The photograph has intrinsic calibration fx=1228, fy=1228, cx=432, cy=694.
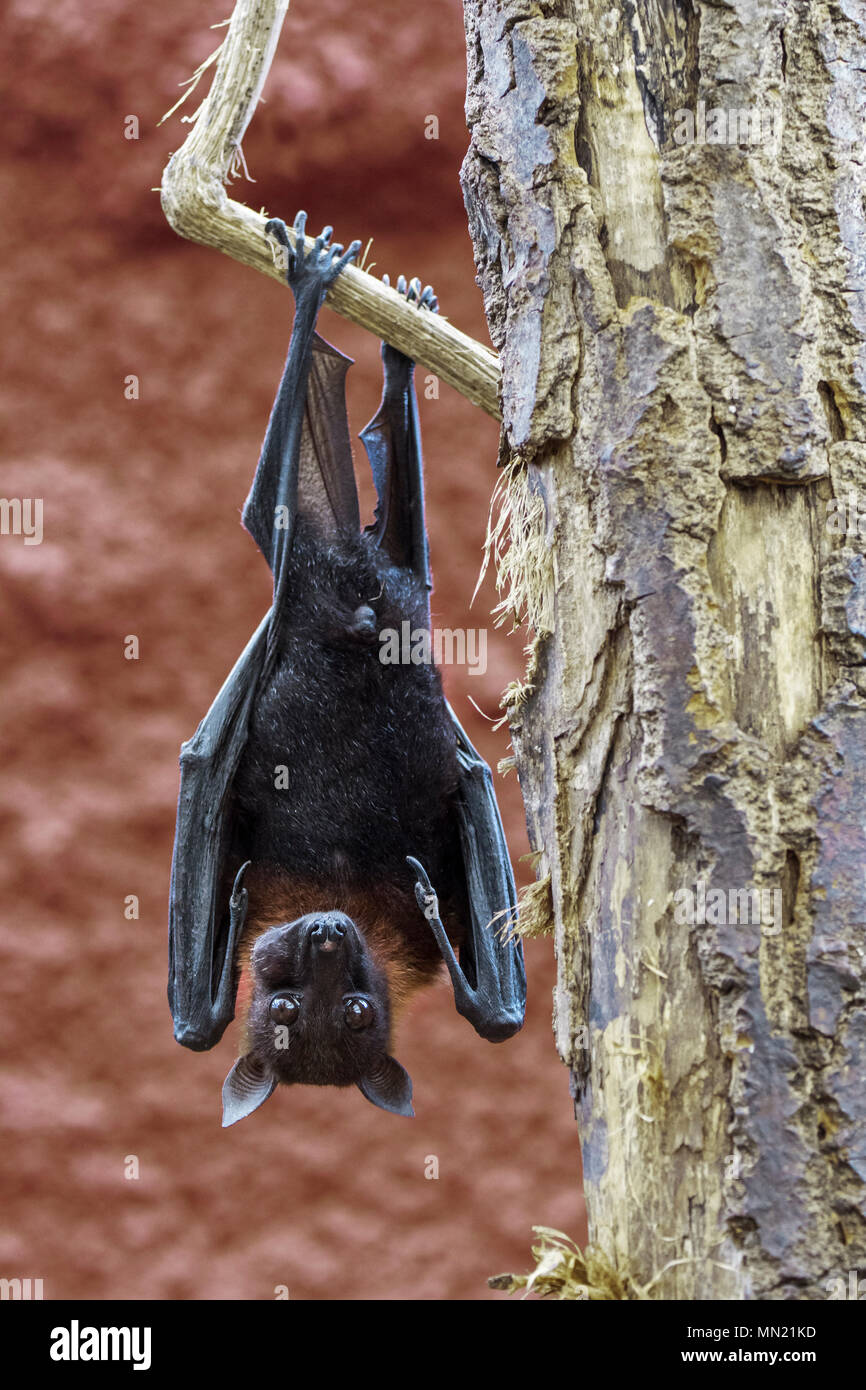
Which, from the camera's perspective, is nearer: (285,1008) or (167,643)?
(285,1008)

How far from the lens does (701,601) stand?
1.42 metres

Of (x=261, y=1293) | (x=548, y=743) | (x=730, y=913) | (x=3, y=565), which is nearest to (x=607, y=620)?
(x=548, y=743)

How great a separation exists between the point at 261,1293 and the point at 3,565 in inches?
94.3

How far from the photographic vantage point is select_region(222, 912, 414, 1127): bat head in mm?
2430

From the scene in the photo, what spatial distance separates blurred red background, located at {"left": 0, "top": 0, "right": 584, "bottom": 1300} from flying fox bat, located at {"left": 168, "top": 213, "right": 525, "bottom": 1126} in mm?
1299

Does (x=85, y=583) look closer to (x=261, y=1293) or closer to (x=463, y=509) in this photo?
(x=463, y=509)

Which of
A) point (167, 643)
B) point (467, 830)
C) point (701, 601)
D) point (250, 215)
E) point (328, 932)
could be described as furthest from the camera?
point (167, 643)

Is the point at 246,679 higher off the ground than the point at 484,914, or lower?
higher

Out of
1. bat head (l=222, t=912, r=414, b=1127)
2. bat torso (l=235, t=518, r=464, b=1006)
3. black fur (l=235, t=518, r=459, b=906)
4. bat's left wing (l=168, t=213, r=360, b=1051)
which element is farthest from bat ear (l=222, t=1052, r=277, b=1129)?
black fur (l=235, t=518, r=459, b=906)

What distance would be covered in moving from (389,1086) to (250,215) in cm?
173

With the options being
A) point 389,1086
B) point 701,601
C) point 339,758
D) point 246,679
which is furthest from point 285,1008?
point 701,601

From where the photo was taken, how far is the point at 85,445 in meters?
3.93

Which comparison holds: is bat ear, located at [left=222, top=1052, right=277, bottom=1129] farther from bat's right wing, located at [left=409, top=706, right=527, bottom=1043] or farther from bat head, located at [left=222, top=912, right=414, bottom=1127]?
bat's right wing, located at [left=409, top=706, right=527, bottom=1043]

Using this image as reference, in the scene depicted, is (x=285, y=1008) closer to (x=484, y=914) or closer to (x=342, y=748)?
(x=484, y=914)
